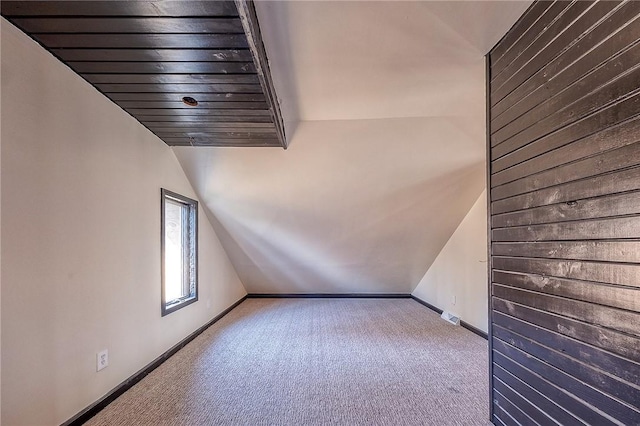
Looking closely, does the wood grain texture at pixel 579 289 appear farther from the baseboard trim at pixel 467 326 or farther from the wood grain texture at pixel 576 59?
the baseboard trim at pixel 467 326

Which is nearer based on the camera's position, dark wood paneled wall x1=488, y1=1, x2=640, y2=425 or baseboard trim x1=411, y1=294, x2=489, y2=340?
dark wood paneled wall x1=488, y1=1, x2=640, y2=425

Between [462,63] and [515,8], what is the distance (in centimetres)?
42

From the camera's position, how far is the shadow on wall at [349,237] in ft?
11.8

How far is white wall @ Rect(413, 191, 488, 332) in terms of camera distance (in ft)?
10.9

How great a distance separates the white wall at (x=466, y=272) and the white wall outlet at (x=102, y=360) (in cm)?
328

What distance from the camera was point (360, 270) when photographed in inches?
190

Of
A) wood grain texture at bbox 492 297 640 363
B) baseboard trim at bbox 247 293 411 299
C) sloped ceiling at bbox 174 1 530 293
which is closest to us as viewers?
wood grain texture at bbox 492 297 640 363

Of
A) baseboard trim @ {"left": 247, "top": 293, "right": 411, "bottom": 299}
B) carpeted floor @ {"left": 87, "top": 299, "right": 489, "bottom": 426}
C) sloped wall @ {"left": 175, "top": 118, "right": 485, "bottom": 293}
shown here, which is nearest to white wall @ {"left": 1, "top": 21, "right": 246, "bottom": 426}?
carpeted floor @ {"left": 87, "top": 299, "right": 489, "bottom": 426}

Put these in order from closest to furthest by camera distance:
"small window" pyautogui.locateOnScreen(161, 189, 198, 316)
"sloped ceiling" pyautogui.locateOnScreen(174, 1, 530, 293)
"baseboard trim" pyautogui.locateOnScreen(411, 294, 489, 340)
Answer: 1. "sloped ceiling" pyautogui.locateOnScreen(174, 1, 530, 293)
2. "small window" pyautogui.locateOnScreen(161, 189, 198, 316)
3. "baseboard trim" pyautogui.locateOnScreen(411, 294, 489, 340)

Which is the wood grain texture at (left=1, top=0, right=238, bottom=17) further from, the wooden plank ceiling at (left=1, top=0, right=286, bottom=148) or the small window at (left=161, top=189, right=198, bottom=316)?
the small window at (left=161, top=189, right=198, bottom=316)

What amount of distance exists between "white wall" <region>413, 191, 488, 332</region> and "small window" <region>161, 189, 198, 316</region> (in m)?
3.05

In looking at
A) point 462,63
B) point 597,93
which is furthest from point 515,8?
point 597,93

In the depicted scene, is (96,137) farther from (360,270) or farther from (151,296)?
(360,270)

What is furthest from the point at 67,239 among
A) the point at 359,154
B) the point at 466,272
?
the point at 466,272
